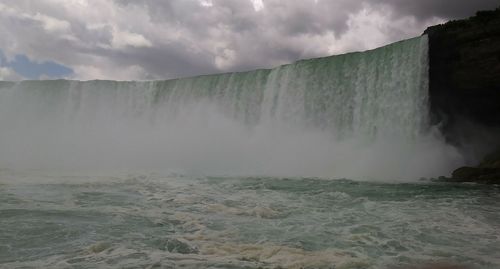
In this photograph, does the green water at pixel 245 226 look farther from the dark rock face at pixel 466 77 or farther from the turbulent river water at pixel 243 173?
the dark rock face at pixel 466 77

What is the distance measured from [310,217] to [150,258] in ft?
13.6

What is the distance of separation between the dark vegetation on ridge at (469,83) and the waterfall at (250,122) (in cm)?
84

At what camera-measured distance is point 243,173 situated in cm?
2009

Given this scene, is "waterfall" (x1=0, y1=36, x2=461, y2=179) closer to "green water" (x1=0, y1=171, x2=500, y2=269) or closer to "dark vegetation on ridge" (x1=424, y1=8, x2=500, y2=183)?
"dark vegetation on ridge" (x1=424, y1=8, x2=500, y2=183)

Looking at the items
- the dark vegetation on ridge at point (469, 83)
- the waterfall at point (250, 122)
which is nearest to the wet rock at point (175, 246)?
the waterfall at point (250, 122)

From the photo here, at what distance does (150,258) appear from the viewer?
5957mm

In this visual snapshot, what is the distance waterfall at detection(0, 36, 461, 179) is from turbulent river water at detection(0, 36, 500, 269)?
0.27 feet

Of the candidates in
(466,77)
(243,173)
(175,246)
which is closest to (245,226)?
(175,246)

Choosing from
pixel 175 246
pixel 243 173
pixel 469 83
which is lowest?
pixel 175 246

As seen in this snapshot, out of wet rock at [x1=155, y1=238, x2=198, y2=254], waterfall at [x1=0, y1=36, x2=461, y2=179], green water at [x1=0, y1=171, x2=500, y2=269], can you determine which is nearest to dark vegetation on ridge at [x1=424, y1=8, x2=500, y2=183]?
waterfall at [x1=0, y1=36, x2=461, y2=179]

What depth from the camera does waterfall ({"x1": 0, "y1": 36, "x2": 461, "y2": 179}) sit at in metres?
19.8

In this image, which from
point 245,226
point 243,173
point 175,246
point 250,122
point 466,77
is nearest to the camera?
point 175,246

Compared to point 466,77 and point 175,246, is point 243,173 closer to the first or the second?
point 466,77

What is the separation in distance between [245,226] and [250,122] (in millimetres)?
18469
